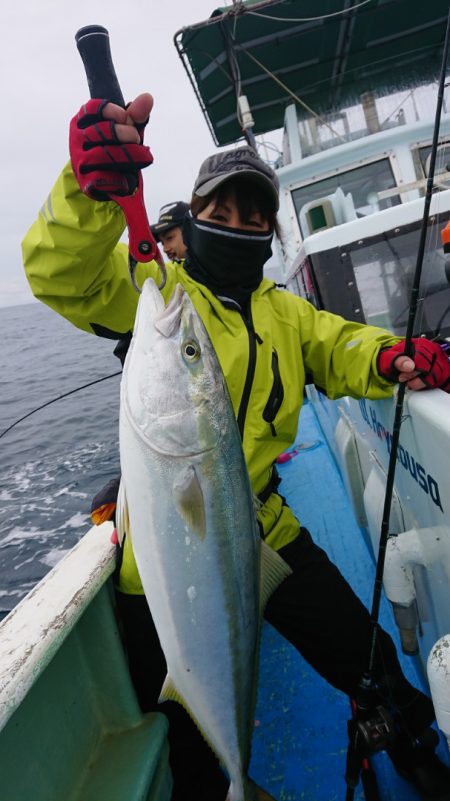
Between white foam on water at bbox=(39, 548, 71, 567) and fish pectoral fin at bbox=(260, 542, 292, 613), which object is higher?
fish pectoral fin at bbox=(260, 542, 292, 613)

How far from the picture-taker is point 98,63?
1424 mm

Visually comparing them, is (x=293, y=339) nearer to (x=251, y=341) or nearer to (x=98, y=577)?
(x=251, y=341)

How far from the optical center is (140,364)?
1506mm

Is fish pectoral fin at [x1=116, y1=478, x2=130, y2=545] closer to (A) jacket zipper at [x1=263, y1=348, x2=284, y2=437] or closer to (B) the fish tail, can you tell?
(A) jacket zipper at [x1=263, y1=348, x2=284, y2=437]

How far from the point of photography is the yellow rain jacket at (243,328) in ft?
5.29

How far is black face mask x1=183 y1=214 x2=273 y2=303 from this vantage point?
2.06 meters

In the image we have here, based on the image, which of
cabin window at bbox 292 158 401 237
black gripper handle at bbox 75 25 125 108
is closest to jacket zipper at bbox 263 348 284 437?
black gripper handle at bbox 75 25 125 108

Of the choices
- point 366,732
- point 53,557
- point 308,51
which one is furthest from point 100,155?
point 308,51

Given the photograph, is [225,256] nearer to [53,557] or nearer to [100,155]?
[100,155]

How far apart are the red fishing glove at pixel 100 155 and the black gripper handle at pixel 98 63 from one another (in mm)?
69

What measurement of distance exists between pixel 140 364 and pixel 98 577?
1.04 meters

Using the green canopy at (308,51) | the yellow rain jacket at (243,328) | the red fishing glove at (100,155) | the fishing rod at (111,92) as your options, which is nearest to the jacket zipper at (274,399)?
the yellow rain jacket at (243,328)

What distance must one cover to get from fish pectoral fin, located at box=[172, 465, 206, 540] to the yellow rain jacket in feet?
1.68

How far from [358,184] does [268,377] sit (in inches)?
253
